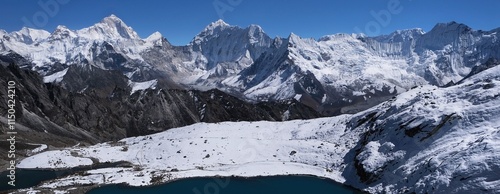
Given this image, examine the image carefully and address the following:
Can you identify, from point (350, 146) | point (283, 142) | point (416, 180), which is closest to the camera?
point (416, 180)

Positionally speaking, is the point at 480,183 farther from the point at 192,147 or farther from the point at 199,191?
the point at 192,147

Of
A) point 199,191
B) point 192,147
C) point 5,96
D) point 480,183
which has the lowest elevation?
point 480,183

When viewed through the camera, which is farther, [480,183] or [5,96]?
[5,96]

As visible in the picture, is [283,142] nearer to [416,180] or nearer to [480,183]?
[416,180]

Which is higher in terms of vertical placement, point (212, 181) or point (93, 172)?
point (93, 172)

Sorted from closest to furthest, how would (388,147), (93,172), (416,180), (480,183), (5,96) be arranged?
(480,183) → (416,180) → (388,147) → (93,172) → (5,96)

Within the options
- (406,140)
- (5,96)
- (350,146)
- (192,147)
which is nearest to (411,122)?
(406,140)
